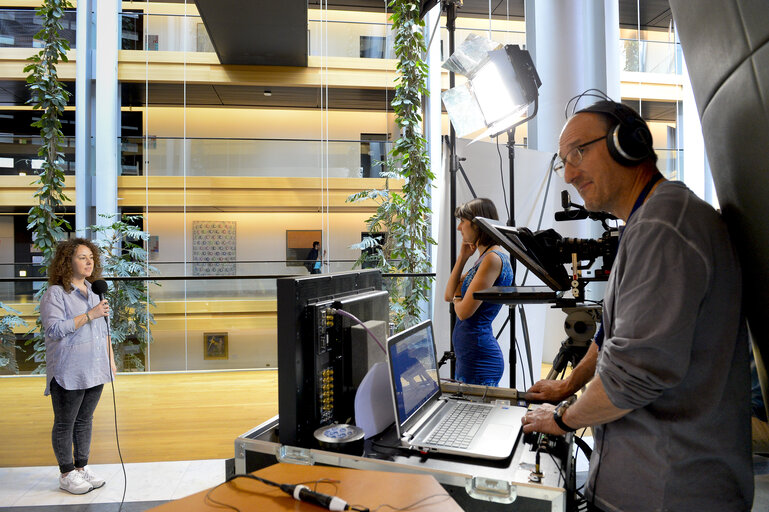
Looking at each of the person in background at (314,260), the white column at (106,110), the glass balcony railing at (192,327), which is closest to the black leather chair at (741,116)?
the glass balcony railing at (192,327)

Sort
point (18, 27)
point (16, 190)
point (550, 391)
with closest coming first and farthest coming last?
point (550, 391) → point (18, 27) → point (16, 190)

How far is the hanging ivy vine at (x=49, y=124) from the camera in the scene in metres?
5.54

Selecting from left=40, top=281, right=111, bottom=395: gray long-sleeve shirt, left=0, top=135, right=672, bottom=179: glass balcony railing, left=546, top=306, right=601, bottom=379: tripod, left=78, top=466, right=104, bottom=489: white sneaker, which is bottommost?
left=78, top=466, right=104, bottom=489: white sneaker

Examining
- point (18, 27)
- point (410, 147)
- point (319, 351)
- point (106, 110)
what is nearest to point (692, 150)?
point (410, 147)

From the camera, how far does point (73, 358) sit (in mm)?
2584

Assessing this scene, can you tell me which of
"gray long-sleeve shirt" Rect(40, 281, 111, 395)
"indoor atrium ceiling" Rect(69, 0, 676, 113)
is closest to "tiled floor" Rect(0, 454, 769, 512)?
"gray long-sleeve shirt" Rect(40, 281, 111, 395)

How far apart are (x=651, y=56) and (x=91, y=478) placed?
7.74 metres

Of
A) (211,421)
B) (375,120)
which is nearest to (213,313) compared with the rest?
(211,421)

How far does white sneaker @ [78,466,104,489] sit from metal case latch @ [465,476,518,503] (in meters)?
2.36

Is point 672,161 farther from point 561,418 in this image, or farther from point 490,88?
point 561,418

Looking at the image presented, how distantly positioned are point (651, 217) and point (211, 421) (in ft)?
10.9

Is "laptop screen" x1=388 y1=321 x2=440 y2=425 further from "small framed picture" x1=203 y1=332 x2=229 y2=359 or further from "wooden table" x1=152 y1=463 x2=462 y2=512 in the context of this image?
"small framed picture" x1=203 y1=332 x2=229 y2=359

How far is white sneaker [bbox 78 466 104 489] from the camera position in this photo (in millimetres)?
2578

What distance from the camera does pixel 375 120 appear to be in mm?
11125
